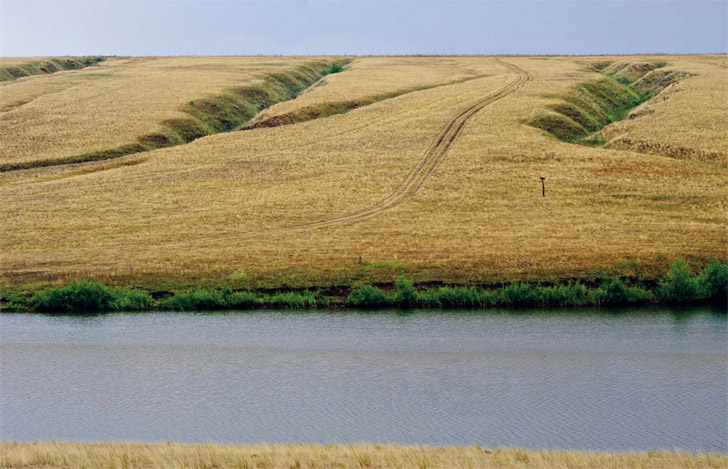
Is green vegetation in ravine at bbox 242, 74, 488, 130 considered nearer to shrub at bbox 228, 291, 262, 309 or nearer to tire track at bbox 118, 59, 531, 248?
tire track at bbox 118, 59, 531, 248

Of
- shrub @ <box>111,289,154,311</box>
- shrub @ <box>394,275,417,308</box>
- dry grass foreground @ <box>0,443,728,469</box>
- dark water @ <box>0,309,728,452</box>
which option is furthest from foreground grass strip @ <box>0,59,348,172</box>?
dry grass foreground @ <box>0,443,728,469</box>

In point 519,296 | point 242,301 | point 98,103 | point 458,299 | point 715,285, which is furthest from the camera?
point 98,103

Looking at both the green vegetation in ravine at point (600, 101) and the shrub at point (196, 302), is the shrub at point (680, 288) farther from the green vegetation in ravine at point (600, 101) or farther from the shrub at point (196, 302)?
the green vegetation in ravine at point (600, 101)

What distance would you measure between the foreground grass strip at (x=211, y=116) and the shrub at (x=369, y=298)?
47034 millimetres

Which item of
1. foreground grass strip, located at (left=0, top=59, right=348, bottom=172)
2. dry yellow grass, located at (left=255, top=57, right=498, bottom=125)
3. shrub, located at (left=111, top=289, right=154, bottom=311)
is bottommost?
shrub, located at (left=111, top=289, right=154, bottom=311)

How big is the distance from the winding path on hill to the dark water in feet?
53.9

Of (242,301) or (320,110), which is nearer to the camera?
(242,301)

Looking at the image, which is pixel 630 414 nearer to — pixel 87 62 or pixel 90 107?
pixel 90 107

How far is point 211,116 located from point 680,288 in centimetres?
7593

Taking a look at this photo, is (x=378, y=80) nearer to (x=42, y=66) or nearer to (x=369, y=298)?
(x=42, y=66)

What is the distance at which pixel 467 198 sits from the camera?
61.3 meters

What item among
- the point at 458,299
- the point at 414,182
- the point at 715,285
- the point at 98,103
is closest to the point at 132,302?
the point at 458,299

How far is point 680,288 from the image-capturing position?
137 feet

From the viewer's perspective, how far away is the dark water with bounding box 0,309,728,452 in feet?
81.3
